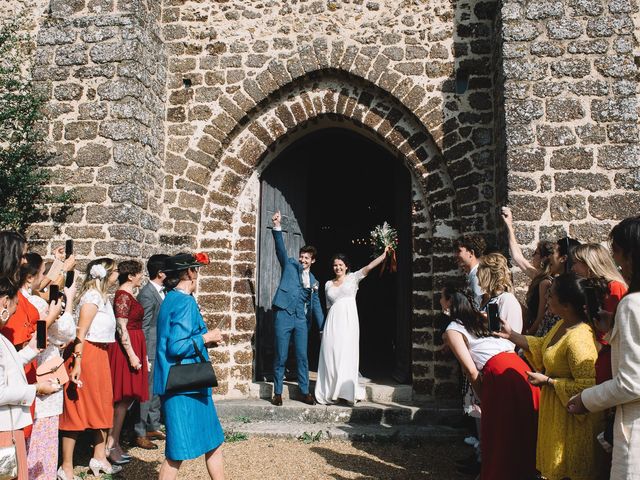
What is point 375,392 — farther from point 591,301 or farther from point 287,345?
point 591,301

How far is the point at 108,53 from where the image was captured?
5770mm

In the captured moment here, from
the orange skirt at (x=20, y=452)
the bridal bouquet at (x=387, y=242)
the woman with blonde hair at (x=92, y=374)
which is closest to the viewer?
the orange skirt at (x=20, y=452)

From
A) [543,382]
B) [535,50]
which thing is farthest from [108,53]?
[543,382]

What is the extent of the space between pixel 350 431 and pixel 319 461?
71cm

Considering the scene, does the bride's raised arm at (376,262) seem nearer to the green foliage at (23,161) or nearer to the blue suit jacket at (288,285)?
the blue suit jacket at (288,285)

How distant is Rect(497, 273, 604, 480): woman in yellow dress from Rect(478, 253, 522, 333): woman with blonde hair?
2.18ft

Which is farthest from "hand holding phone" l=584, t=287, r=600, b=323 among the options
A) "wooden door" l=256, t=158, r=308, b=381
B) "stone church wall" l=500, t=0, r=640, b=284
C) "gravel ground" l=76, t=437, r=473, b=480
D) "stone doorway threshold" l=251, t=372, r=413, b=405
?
"wooden door" l=256, t=158, r=308, b=381

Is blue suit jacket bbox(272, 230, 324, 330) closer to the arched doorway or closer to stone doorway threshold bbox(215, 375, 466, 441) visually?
the arched doorway

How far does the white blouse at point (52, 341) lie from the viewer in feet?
11.0

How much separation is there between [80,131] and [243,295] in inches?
101

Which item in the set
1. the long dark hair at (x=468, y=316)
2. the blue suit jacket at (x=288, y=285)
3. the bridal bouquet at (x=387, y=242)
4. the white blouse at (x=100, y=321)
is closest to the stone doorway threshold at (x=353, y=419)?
the blue suit jacket at (x=288, y=285)

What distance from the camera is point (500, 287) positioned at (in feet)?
12.0

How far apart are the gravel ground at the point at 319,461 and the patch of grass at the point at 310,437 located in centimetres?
4

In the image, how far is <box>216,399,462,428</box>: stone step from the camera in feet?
17.5
